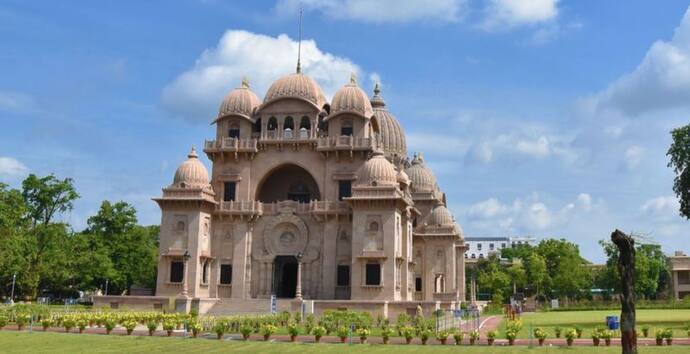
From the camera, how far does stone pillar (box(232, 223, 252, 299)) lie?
165 ft

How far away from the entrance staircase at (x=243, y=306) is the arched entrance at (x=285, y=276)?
4345 millimetres

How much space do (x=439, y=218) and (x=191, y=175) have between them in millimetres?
21960

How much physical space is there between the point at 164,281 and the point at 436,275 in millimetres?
23017

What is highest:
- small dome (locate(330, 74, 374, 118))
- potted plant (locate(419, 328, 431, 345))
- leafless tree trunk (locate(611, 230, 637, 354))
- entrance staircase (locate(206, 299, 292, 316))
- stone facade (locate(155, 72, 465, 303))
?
small dome (locate(330, 74, 374, 118))

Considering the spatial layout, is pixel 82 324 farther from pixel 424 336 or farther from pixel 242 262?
pixel 242 262

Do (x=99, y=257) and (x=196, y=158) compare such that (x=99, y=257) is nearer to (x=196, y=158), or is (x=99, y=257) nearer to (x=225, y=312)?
(x=196, y=158)

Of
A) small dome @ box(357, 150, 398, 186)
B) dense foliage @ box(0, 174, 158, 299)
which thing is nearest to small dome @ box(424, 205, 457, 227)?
small dome @ box(357, 150, 398, 186)

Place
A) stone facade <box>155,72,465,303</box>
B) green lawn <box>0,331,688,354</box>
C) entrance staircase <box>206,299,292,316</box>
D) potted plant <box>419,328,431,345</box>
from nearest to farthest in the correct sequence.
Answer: green lawn <box>0,331,688,354</box> → potted plant <box>419,328,431,345</box> → entrance staircase <box>206,299,292,316</box> → stone facade <box>155,72,465,303</box>

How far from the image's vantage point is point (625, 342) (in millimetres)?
12578

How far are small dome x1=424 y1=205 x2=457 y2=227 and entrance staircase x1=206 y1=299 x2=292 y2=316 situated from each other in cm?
1887

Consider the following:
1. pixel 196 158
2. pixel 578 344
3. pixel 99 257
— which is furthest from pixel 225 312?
A: pixel 578 344

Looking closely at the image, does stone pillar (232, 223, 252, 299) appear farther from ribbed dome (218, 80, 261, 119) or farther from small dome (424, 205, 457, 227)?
small dome (424, 205, 457, 227)

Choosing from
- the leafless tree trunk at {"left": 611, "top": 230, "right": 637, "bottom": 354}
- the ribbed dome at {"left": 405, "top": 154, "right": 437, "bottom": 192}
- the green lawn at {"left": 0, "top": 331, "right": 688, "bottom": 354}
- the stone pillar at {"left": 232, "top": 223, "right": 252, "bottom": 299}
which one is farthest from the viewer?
the ribbed dome at {"left": 405, "top": 154, "right": 437, "bottom": 192}

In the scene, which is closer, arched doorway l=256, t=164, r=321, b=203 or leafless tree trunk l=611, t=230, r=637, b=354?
leafless tree trunk l=611, t=230, r=637, b=354
